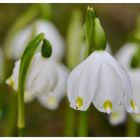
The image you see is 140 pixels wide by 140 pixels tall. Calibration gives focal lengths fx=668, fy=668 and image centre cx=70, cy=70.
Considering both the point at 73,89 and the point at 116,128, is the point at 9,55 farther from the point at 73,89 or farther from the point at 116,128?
the point at 73,89

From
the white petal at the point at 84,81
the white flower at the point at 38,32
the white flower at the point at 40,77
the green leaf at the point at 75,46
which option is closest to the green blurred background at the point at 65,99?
the white flower at the point at 38,32

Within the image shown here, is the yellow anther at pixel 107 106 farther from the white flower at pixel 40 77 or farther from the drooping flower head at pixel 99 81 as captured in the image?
the white flower at pixel 40 77

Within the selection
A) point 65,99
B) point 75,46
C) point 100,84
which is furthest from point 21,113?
point 65,99

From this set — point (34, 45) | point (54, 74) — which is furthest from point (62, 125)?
point (34, 45)

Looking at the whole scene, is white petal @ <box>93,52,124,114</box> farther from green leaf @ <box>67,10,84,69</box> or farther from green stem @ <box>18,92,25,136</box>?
green leaf @ <box>67,10,84,69</box>

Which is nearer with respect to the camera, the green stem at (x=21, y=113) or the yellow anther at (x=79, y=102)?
the yellow anther at (x=79, y=102)

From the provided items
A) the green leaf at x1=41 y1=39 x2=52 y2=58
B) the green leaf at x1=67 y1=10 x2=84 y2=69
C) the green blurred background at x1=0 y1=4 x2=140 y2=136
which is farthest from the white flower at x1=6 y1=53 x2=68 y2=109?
the green blurred background at x1=0 y1=4 x2=140 y2=136
